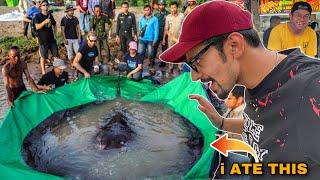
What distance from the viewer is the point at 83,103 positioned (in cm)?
830

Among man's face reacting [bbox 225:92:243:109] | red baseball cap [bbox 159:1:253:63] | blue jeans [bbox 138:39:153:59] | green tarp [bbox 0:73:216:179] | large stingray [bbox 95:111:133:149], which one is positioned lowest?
large stingray [bbox 95:111:133:149]

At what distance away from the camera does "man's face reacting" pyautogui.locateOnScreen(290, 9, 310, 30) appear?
4488 mm

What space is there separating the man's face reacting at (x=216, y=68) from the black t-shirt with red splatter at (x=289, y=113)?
10 centimetres

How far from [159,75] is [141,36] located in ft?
Answer: 4.30

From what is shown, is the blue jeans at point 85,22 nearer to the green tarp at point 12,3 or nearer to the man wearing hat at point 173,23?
the man wearing hat at point 173,23

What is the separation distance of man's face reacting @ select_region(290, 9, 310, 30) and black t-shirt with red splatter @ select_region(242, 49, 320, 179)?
3163 mm

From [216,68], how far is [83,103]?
6.94 metres

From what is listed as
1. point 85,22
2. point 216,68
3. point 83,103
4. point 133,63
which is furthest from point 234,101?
point 85,22

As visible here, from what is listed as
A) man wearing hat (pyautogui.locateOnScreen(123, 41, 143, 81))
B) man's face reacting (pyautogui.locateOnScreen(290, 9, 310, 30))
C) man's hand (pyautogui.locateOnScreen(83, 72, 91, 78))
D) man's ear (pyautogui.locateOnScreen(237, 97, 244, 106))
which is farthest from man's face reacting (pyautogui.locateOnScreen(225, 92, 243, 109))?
man wearing hat (pyautogui.locateOnScreen(123, 41, 143, 81))

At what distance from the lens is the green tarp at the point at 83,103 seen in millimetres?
4820

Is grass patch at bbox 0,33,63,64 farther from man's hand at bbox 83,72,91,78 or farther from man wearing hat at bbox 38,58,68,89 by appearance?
man wearing hat at bbox 38,58,68,89

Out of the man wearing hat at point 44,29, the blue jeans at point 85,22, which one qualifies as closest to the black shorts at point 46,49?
the man wearing hat at point 44,29

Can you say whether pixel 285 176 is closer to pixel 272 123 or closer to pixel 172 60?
pixel 272 123

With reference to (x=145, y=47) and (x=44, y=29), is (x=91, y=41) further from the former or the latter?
(x=145, y=47)
